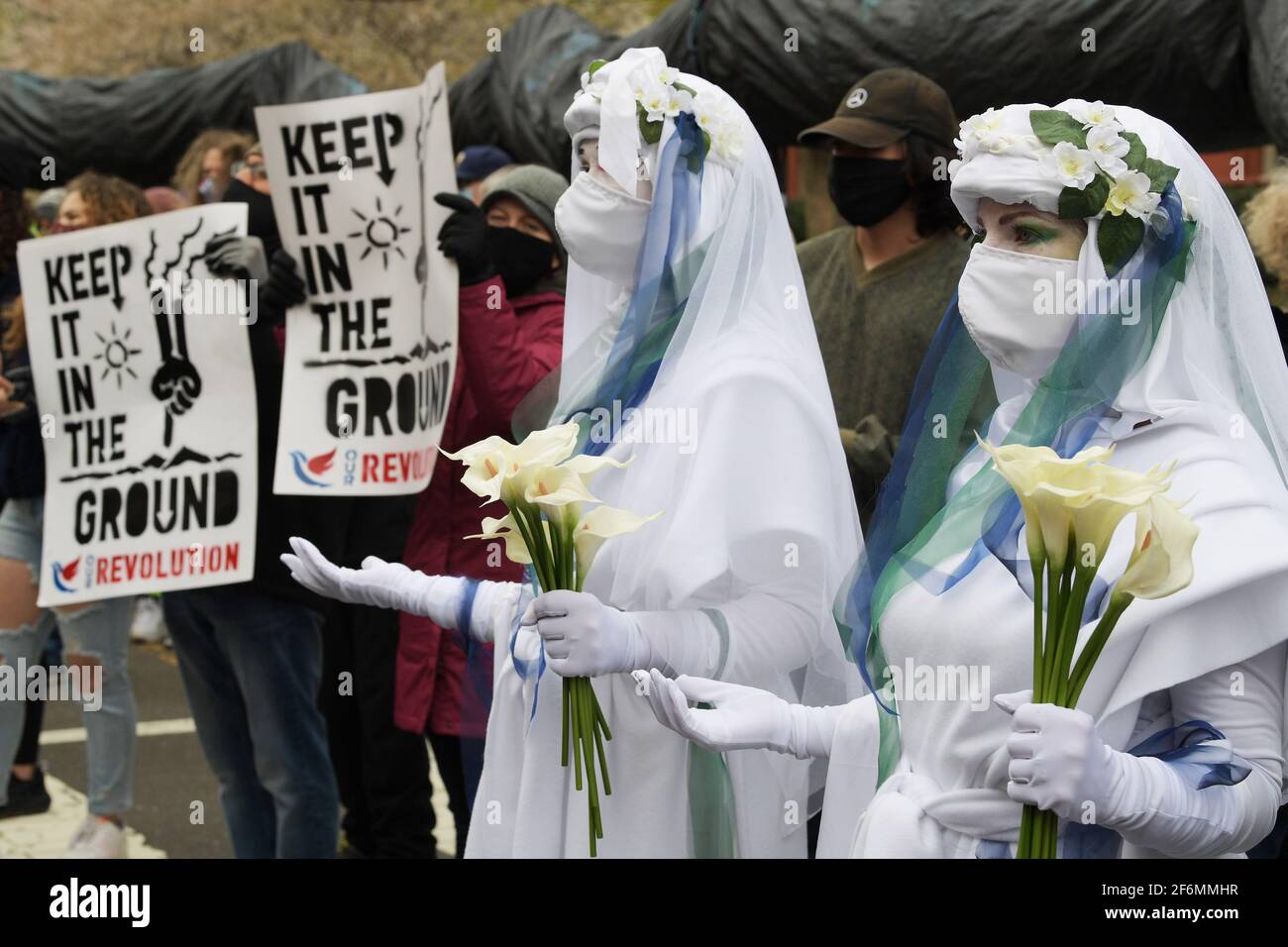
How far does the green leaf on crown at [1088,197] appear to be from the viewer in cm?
267

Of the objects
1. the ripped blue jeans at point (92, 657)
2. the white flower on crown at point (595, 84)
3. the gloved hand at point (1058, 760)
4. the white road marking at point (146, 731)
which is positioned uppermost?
the white flower on crown at point (595, 84)

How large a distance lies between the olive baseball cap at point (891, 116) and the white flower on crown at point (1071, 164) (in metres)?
1.90

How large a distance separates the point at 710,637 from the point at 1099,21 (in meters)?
2.74

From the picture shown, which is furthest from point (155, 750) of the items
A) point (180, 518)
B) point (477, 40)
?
point (477, 40)

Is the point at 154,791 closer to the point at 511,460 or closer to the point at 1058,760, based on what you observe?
the point at 511,460

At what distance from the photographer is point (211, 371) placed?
529 centimetres

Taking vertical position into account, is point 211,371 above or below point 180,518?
above

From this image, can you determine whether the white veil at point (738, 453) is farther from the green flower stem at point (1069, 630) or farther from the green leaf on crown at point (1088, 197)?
the green flower stem at point (1069, 630)

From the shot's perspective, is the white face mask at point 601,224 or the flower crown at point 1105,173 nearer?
the flower crown at point 1105,173

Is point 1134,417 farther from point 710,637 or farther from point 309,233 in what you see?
point 309,233

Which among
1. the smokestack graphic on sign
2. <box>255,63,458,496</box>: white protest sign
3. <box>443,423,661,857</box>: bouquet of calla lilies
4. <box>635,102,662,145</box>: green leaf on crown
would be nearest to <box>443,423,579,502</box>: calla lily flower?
<box>443,423,661,857</box>: bouquet of calla lilies

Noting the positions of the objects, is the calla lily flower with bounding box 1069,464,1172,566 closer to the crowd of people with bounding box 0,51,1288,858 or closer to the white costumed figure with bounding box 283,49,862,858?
the crowd of people with bounding box 0,51,1288,858

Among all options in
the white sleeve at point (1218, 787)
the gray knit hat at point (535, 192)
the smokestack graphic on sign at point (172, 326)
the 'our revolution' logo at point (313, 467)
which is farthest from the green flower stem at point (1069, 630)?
the smokestack graphic on sign at point (172, 326)

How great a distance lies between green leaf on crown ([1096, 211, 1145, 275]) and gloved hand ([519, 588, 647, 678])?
1029 millimetres
